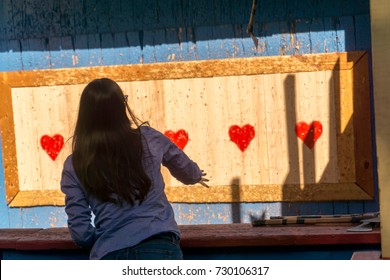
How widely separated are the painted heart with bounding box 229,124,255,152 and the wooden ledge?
219 centimetres

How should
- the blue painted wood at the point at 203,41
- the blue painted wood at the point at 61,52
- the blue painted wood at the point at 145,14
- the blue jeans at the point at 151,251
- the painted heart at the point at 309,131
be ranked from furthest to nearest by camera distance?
the blue painted wood at the point at 61,52 → the blue painted wood at the point at 145,14 → the blue painted wood at the point at 203,41 → the painted heart at the point at 309,131 → the blue jeans at the point at 151,251

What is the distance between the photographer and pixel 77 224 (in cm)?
523

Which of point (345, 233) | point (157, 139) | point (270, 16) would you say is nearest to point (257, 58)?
point (270, 16)

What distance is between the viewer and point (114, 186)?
5.10 m

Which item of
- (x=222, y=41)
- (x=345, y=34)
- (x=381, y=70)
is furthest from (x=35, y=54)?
(x=381, y=70)

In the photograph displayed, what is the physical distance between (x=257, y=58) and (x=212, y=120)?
76 cm

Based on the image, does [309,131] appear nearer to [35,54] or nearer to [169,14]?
[169,14]

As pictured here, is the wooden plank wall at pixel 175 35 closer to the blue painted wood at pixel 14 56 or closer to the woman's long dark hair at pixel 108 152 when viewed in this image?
the blue painted wood at pixel 14 56

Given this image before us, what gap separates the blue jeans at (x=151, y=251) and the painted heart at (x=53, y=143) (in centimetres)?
473

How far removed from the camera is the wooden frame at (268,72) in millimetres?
9109

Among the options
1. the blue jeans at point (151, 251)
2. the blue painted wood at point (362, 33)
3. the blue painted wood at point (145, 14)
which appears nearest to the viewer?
the blue jeans at point (151, 251)

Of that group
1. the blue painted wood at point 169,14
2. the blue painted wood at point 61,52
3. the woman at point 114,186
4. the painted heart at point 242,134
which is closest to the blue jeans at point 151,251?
the woman at point 114,186

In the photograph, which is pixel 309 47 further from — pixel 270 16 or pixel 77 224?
pixel 77 224

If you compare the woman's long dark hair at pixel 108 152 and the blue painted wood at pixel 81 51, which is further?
the blue painted wood at pixel 81 51
